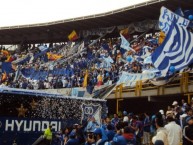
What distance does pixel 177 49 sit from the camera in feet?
57.5

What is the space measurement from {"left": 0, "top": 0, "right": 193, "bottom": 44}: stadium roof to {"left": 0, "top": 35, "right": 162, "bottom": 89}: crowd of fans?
4.87 feet

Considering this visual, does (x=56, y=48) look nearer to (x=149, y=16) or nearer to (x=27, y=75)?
(x=27, y=75)

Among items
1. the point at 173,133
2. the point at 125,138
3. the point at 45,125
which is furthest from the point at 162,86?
the point at 125,138

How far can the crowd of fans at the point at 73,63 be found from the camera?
28.1m

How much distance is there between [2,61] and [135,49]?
60.7 feet

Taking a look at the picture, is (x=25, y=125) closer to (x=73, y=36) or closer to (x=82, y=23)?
(x=82, y=23)

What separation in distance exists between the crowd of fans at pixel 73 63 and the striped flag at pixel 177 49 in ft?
19.9

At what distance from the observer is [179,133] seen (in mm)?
8680

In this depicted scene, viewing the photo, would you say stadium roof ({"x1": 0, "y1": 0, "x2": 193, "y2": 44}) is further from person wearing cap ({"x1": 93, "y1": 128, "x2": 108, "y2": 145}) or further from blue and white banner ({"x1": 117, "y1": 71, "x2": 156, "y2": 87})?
person wearing cap ({"x1": 93, "y1": 128, "x2": 108, "y2": 145})

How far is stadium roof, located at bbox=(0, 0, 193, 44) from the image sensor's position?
31278 millimetres

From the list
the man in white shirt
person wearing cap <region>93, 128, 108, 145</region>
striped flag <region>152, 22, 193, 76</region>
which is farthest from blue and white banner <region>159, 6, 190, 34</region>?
person wearing cap <region>93, 128, 108, 145</region>

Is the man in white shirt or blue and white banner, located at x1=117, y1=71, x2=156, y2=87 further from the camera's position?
blue and white banner, located at x1=117, y1=71, x2=156, y2=87

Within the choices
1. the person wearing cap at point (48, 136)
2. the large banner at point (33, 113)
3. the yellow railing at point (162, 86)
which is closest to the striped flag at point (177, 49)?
the yellow railing at point (162, 86)

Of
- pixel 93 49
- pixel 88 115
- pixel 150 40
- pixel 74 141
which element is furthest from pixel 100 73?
pixel 74 141
